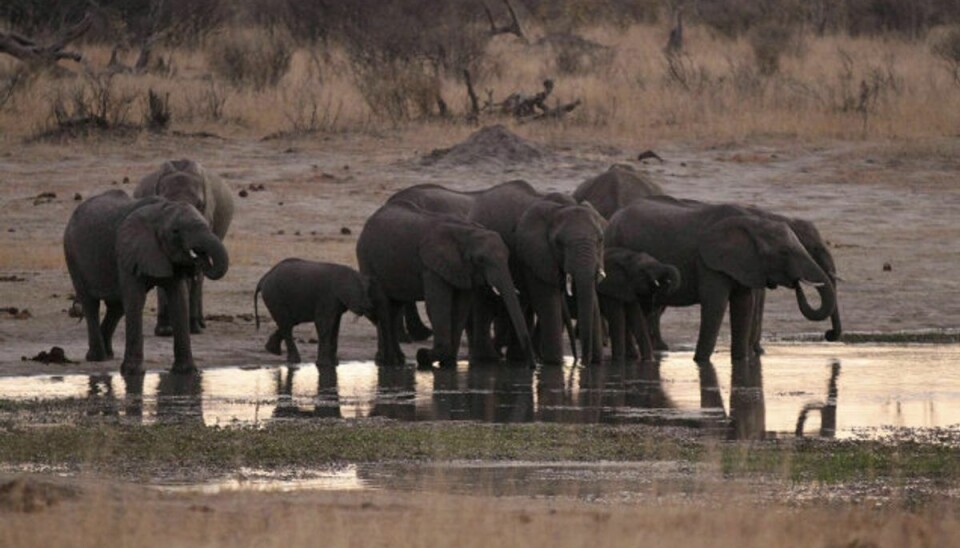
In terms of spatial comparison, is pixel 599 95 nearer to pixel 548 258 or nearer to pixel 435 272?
pixel 548 258

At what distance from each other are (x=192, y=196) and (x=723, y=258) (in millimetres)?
4246

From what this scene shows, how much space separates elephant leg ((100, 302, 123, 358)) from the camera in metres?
17.3

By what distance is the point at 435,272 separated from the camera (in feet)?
56.5

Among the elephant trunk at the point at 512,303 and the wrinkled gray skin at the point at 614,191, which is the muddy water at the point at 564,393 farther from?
the wrinkled gray skin at the point at 614,191

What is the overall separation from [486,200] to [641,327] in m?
1.74

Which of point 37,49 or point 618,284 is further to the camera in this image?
point 37,49

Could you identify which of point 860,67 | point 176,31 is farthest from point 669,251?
point 176,31

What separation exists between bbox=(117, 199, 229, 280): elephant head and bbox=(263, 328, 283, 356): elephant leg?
140 cm

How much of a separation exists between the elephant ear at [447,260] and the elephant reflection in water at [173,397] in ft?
6.35

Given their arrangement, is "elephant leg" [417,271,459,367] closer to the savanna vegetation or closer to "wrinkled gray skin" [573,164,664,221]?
"wrinkled gray skin" [573,164,664,221]

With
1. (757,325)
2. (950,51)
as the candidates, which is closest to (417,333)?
(757,325)

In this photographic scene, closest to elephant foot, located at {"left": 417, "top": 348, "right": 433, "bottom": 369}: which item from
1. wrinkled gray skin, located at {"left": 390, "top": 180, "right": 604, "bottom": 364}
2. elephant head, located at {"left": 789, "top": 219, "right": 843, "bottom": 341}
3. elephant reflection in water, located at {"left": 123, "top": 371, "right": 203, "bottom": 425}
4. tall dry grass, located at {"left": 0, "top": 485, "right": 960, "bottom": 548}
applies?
wrinkled gray skin, located at {"left": 390, "top": 180, "right": 604, "bottom": 364}

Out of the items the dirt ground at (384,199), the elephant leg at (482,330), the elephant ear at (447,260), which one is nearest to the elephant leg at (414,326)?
the dirt ground at (384,199)

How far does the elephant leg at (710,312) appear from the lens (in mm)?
17562
